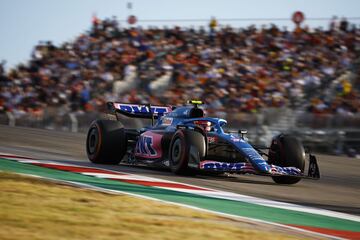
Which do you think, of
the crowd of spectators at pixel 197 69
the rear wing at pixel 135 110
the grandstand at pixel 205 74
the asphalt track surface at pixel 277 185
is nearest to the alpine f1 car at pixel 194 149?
the asphalt track surface at pixel 277 185

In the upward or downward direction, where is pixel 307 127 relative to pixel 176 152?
upward

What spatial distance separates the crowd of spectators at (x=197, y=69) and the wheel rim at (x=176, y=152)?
10547mm

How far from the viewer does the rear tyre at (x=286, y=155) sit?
35.4 feet

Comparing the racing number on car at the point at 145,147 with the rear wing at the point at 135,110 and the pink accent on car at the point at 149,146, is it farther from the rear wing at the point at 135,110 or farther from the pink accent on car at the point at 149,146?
the rear wing at the point at 135,110

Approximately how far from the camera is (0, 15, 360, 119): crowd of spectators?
2223 centimetres

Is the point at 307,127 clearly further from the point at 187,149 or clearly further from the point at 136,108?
the point at 187,149

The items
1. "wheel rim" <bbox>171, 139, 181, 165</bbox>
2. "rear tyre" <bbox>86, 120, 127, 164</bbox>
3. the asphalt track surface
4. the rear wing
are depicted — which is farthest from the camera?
the rear wing

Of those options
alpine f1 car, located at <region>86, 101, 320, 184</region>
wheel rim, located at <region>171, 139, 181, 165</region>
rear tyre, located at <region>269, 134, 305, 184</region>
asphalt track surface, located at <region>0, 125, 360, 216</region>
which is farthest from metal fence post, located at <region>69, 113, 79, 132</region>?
rear tyre, located at <region>269, 134, 305, 184</region>

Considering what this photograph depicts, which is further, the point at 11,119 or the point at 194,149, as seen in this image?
the point at 11,119

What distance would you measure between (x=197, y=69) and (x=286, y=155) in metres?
14.0

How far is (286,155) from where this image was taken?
1080cm

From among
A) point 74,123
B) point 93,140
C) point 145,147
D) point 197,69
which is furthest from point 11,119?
point 145,147

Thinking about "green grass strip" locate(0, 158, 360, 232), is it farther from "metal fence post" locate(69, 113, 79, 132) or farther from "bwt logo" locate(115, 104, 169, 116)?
"metal fence post" locate(69, 113, 79, 132)

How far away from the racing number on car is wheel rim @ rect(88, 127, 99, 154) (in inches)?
29.1
